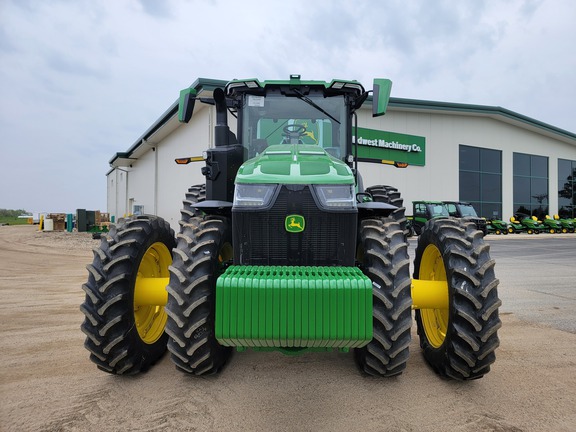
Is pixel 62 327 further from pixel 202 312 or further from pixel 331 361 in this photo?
pixel 331 361

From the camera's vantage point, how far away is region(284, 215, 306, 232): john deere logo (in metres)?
2.99

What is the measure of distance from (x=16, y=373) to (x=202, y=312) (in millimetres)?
2006

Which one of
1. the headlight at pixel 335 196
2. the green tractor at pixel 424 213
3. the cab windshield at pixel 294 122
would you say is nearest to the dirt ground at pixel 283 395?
the headlight at pixel 335 196

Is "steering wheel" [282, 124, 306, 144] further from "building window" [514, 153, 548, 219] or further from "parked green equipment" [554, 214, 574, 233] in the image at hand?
"parked green equipment" [554, 214, 574, 233]

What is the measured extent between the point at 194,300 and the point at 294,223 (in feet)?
3.09

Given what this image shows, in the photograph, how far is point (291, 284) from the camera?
98.3 inches

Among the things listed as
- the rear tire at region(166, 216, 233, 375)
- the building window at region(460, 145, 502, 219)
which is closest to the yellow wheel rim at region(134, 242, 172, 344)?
the rear tire at region(166, 216, 233, 375)

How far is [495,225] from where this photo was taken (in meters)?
28.1

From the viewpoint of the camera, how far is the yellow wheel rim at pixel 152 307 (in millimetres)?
3657

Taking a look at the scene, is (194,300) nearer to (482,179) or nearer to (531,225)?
(482,179)

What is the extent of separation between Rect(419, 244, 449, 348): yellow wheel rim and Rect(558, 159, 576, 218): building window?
128 feet

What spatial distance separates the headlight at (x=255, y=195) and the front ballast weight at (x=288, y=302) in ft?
1.15

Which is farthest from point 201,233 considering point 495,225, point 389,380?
point 495,225

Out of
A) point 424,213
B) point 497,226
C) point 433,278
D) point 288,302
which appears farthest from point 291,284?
point 497,226
